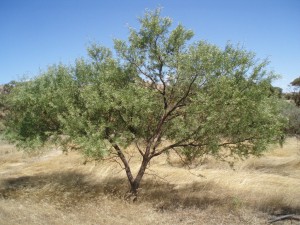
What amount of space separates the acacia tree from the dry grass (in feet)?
9.51

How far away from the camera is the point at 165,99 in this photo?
1972 centimetres

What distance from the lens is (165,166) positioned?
2900 centimetres

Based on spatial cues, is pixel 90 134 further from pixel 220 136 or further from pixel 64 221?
pixel 220 136

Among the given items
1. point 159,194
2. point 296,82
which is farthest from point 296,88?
point 159,194

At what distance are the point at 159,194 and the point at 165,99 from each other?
7.15m

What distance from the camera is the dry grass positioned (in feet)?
55.9

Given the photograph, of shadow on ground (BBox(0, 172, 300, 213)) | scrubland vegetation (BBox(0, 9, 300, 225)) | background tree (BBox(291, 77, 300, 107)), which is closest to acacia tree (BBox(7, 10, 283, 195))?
scrubland vegetation (BBox(0, 9, 300, 225))

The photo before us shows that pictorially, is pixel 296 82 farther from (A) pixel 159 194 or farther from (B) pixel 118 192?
(B) pixel 118 192

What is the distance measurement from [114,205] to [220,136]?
8.02 meters

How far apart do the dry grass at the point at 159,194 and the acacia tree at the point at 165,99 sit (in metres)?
2.90

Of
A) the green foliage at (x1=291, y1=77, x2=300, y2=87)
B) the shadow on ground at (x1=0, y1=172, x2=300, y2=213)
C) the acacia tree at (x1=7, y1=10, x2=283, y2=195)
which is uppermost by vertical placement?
the green foliage at (x1=291, y1=77, x2=300, y2=87)

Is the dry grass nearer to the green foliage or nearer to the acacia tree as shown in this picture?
the acacia tree

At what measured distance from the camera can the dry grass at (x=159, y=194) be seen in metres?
17.0

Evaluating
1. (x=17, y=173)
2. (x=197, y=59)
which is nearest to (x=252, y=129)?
(x=197, y=59)
